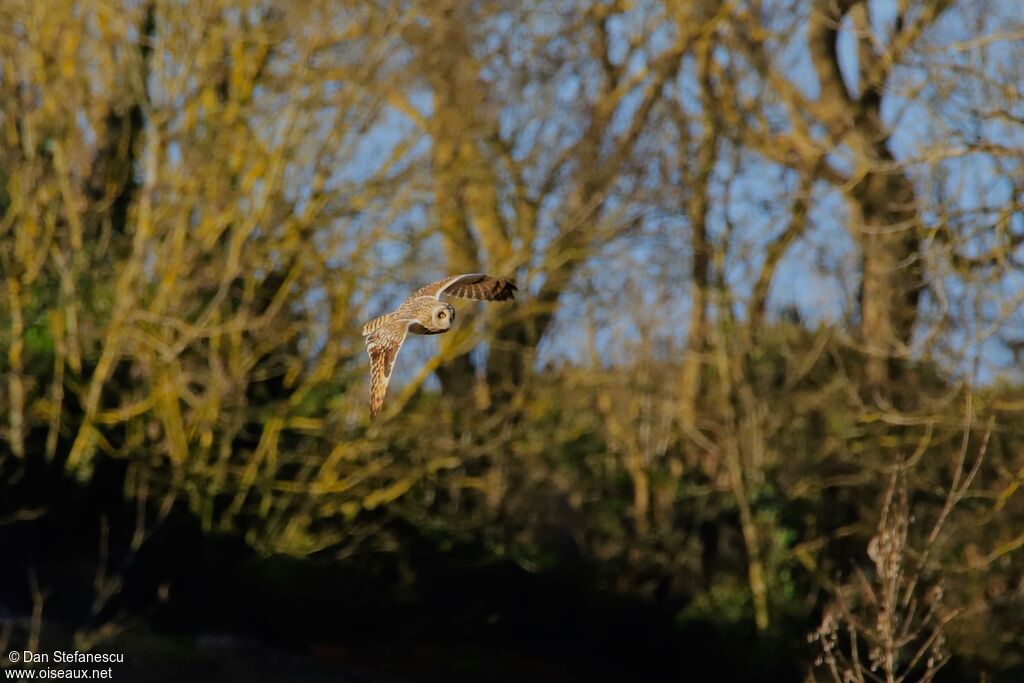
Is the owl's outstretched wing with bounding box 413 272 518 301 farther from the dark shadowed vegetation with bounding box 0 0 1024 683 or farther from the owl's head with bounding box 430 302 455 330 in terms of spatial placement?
the dark shadowed vegetation with bounding box 0 0 1024 683

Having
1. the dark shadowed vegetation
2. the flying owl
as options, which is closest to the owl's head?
the flying owl

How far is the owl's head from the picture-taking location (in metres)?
6.35

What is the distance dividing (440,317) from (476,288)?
204 millimetres

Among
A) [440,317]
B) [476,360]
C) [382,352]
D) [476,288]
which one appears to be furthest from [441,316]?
[476,360]

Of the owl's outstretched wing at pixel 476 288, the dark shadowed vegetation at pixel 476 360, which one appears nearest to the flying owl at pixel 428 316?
the owl's outstretched wing at pixel 476 288

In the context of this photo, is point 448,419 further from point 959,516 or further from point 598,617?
point 959,516

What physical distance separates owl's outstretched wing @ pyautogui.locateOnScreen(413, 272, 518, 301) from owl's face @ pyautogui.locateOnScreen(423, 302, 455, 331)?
6 cm

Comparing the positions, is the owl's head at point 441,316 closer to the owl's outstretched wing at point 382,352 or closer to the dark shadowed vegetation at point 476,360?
the owl's outstretched wing at point 382,352

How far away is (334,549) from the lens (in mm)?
15086

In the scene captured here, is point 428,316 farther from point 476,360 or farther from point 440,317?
point 476,360

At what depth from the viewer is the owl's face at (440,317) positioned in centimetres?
635

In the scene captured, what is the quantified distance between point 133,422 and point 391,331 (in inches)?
331

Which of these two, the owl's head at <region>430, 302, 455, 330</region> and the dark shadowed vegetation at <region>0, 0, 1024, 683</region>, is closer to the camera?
the owl's head at <region>430, 302, 455, 330</region>

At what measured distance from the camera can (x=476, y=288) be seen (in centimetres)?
649
